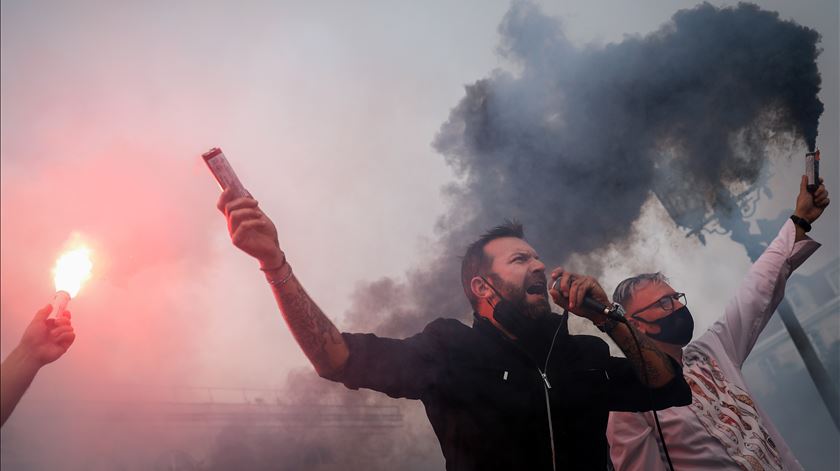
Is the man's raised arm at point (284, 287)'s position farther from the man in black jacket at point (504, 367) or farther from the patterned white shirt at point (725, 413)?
the patterned white shirt at point (725, 413)

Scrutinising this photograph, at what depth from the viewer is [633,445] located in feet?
10.3

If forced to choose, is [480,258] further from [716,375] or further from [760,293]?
[760,293]

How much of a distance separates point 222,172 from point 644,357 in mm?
2199

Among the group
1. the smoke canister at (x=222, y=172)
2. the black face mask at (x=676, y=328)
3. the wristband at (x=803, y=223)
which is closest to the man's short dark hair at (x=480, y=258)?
the black face mask at (x=676, y=328)

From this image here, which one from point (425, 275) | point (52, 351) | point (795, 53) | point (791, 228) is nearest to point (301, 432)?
point (425, 275)

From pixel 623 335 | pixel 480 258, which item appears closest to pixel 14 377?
pixel 480 258

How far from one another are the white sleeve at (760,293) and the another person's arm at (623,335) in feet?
4.71

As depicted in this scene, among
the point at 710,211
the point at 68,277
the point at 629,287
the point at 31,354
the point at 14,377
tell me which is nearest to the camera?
the point at 14,377

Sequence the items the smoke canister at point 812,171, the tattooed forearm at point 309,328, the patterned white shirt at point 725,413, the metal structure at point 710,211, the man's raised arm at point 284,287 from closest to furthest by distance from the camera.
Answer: the man's raised arm at point 284,287 → the tattooed forearm at point 309,328 → the patterned white shirt at point 725,413 → the smoke canister at point 812,171 → the metal structure at point 710,211

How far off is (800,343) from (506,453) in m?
9.12

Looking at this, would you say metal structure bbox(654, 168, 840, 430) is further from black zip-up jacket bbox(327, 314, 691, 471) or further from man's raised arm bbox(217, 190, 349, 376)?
man's raised arm bbox(217, 190, 349, 376)

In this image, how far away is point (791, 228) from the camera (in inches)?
146

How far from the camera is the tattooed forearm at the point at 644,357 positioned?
2541 mm

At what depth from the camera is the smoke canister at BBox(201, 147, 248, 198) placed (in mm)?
2039
